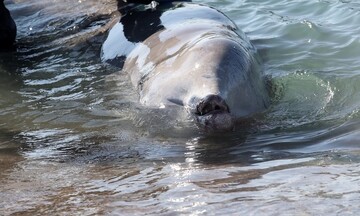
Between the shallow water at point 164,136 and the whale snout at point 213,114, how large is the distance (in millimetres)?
77

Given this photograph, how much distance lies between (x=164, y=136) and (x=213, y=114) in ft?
1.20

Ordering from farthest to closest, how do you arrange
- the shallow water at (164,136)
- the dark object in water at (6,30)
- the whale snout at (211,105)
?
1. the dark object in water at (6,30)
2. the whale snout at (211,105)
3. the shallow water at (164,136)

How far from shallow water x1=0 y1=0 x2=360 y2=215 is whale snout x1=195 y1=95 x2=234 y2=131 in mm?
77

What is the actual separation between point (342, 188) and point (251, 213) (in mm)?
518

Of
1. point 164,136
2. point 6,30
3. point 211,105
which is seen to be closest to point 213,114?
point 211,105

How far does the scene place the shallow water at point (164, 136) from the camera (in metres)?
3.32

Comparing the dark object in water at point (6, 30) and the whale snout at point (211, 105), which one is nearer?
the whale snout at point (211, 105)

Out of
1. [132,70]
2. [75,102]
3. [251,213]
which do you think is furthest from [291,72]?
[251,213]

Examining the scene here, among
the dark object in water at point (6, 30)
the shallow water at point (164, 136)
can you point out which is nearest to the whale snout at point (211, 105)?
the shallow water at point (164, 136)

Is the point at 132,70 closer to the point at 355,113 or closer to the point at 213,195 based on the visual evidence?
the point at 355,113

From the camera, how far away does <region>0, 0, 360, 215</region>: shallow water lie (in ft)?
10.9

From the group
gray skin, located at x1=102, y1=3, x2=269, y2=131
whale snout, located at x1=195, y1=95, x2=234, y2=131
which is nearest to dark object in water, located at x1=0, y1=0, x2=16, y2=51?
gray skin, located at x1=102, y1=3, x2=269, y2=131

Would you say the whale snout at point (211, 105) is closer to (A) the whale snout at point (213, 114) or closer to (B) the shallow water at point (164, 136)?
(A) the whale snout at point (213, 114)

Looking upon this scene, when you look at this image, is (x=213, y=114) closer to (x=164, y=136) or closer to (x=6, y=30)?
(x=164, y=136)
